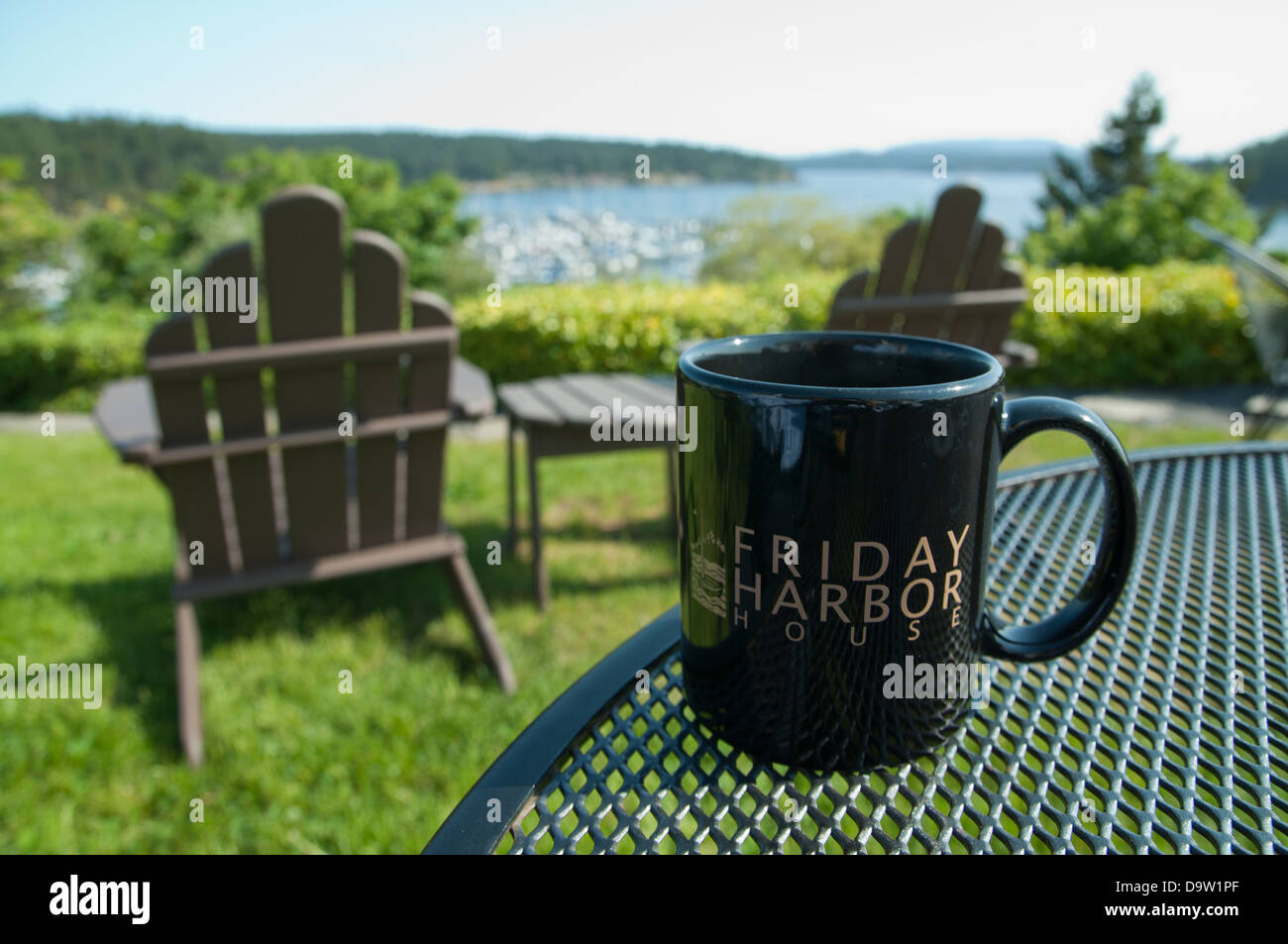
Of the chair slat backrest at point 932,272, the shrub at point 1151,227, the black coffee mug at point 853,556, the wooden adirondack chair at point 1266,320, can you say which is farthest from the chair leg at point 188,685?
the shrub at point 1151,227

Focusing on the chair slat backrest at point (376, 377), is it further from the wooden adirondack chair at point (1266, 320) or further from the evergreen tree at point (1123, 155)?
the evergreen tree at point (1123, 155)

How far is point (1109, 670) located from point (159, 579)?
362 centimetres

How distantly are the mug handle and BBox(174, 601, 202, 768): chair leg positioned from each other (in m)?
2.24

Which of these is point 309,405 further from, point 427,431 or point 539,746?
point 539,746

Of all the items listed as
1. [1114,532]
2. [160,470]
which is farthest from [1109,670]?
[160,470]

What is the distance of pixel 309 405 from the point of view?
2301 millimetres

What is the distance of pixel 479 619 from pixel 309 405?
85cm

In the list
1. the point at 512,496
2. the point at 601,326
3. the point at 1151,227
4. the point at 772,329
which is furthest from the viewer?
the point at 1151,227

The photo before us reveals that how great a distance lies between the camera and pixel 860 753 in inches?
20.5

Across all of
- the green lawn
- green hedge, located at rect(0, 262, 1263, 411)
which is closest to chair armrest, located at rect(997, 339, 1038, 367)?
the green lawn

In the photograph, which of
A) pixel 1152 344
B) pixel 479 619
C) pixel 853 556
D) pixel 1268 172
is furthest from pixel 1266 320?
pixel 1268 172

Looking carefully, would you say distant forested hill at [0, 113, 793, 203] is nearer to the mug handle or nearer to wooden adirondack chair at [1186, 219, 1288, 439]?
wooden adirondack chair at [1186, 219, 1288, 439]
